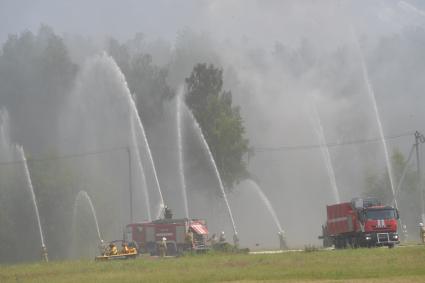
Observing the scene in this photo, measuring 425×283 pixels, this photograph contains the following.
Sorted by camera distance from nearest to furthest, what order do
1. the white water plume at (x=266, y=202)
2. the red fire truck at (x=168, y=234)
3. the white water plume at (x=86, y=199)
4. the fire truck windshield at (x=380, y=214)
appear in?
the fire truck windshield at (x=380, y=214)
the red fire truck at (x=168, y=234)
the white water plume at (x=86, y=199)
the white water plume at (x=266, y=202)

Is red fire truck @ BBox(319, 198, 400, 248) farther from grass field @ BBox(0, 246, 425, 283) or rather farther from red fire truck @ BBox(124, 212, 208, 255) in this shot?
red fire truck @ BBox(124, 212, 208, 255)

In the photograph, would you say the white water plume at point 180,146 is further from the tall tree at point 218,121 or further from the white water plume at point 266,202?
the white water plume at point 266,202

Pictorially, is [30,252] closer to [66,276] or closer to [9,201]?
[9,201]

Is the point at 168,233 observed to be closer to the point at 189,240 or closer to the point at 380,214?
the point at 189,240

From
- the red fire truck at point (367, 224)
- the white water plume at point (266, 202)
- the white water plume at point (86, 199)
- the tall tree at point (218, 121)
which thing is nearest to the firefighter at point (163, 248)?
the red fire truck at point (367, 224)

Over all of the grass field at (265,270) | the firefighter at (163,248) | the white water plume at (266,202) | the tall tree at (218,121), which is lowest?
the grass field at (265,270)

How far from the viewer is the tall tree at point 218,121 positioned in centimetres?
9825

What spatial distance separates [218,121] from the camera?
98.2 meters

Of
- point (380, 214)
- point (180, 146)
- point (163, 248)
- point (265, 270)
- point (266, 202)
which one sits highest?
point (180, 146)

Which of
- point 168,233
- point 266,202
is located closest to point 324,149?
point 266,202

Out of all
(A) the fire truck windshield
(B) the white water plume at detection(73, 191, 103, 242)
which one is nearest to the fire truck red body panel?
(B) the white water plume at detection(73, 191, 103, 242)

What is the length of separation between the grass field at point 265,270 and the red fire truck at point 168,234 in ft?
75.8

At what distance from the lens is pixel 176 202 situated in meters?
105

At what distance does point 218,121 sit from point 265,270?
6091 centimetres
